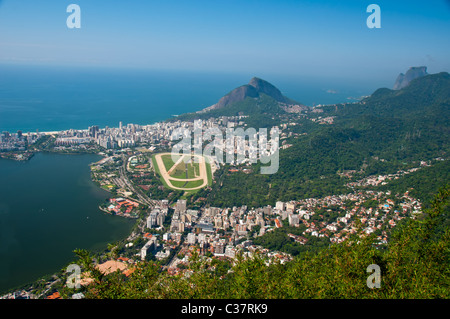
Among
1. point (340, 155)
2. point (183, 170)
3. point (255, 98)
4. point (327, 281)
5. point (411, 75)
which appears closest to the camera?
point (327, 281)

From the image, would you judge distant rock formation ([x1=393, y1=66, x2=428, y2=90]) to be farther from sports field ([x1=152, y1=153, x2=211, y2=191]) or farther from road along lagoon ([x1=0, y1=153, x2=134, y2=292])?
road along lagoon ([x1=0, y1=153, x2=134, y2=292])

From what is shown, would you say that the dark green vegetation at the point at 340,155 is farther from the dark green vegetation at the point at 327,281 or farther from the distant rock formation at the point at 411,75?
the distant rock formation at the point at 411,75

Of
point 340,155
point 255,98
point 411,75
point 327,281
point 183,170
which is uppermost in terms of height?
point 411,75

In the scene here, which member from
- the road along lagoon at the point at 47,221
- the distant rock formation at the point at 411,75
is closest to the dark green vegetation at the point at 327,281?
the road along lagoon at the point at 47,221

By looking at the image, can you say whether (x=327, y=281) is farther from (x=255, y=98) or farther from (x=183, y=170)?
Answer: (x=255, y=98)

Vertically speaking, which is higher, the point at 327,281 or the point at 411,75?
the point at 411,75

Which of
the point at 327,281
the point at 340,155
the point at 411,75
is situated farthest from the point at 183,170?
the point at 411,75
